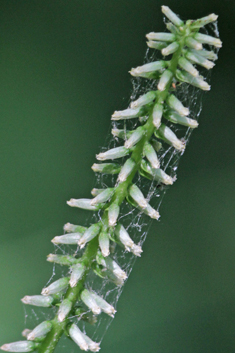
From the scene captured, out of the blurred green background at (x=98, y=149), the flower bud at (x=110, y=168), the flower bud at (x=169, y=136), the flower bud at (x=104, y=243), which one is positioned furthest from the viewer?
the blurred green background at (x=98, y=149)

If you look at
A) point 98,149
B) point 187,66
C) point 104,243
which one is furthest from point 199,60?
point 98,149

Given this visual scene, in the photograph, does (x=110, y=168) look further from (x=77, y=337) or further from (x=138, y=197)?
(x=77, y=337)

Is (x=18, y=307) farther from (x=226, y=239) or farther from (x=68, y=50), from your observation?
(x=68, y=50)

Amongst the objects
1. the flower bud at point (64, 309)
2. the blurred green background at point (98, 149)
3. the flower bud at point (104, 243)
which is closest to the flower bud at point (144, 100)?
the flower bud at point (104, 243)

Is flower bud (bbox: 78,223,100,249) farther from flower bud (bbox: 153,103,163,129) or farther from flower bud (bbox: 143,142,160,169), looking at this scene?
flower bud (bbox: 153,103,163,129)

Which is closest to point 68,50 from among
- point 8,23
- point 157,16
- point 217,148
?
point 8,23

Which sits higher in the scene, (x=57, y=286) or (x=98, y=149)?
(x=98, y=149)

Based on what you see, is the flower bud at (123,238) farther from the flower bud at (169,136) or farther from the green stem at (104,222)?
the flower bud at (169,136)
